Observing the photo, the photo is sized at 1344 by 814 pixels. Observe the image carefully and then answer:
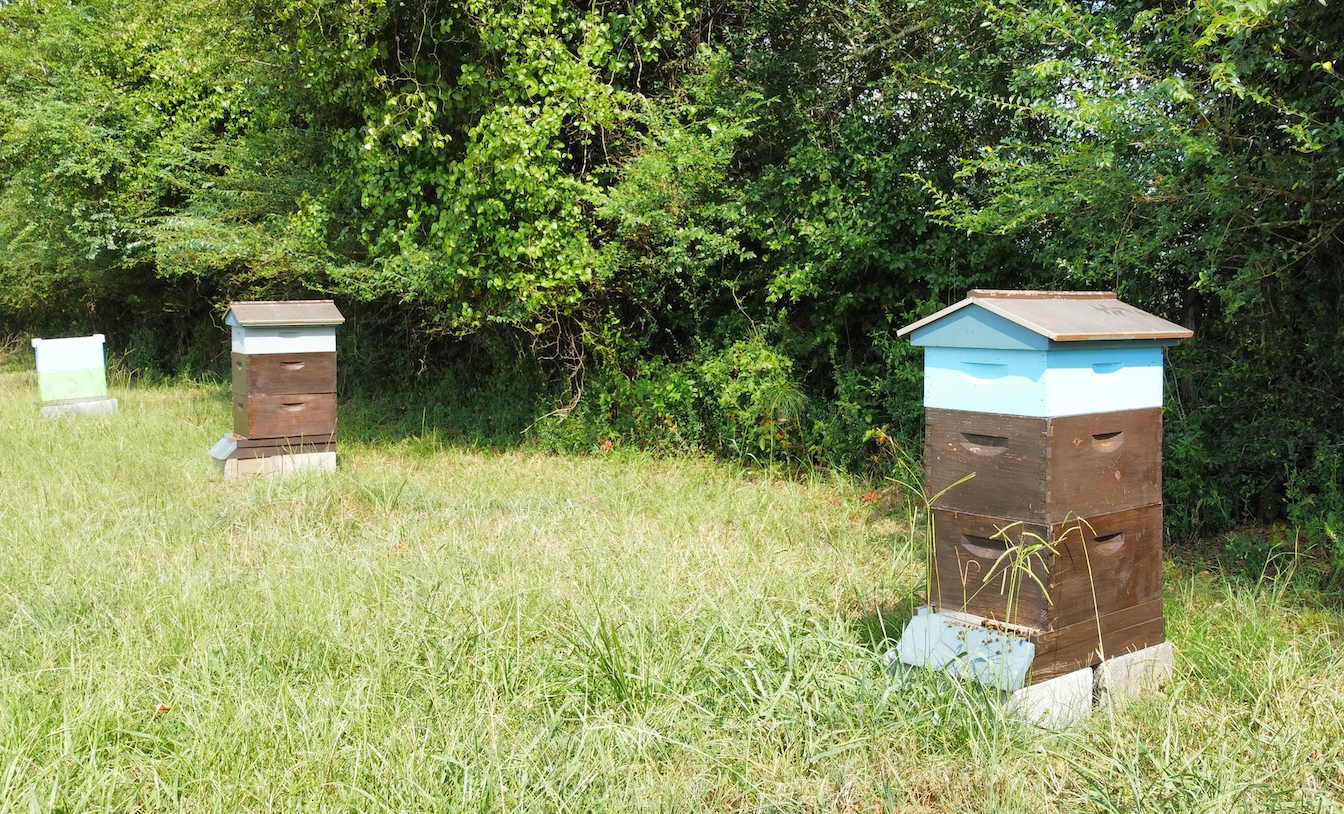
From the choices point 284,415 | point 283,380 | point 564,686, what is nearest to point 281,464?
point 284,415

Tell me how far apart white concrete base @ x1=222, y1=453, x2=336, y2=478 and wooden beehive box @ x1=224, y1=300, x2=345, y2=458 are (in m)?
0.05

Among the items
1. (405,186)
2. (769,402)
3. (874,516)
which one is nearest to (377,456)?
(405,186)

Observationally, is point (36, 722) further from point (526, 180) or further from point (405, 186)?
point (405, 186)

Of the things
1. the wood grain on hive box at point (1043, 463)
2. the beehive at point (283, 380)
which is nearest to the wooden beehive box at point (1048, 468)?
the wood grain on hive box at point (1043, 463)

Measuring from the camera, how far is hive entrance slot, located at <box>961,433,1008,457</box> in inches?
123

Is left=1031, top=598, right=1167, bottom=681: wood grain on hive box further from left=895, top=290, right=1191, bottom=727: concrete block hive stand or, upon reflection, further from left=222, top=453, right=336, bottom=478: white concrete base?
left=222, top=453, right=336, bottom=478: white concrete base

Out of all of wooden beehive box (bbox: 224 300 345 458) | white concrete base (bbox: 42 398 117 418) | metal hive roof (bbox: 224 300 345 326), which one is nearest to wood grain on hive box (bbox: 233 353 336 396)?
wooden beehive box (bbox: 224 300 345 458)

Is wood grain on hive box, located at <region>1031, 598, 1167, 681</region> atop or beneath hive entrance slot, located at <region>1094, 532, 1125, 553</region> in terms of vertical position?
beneath

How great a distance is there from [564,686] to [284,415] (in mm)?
4959

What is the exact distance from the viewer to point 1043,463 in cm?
299

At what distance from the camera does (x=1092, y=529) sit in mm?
3107

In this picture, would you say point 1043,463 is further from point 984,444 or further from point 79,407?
point 79,407

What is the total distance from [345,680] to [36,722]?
82 centimetres

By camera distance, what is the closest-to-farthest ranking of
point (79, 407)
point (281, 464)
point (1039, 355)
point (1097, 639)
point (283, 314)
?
point (1039, 355), point (1097, 639), point (283, 314), point (281, 464), point (79, 407)
